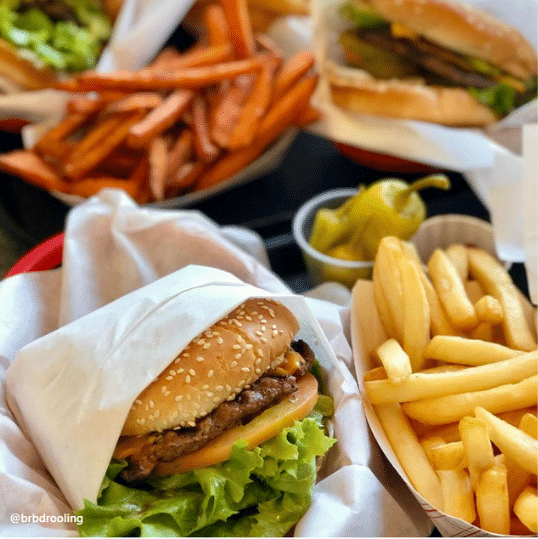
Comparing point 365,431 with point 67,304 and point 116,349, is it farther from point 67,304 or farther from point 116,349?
point 67,304

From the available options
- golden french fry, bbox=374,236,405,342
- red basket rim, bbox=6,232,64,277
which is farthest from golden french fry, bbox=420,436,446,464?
red basket rim, bbox=6,232,64,277

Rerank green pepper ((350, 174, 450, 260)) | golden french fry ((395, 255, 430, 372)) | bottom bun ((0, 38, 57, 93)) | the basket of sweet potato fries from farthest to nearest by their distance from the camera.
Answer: bottom bun ((0, 38, 57, 93))
the basket of sweet potato fries
green pepper ((350, 174, 450, 260))
golden french fry ((395, 255, 430, 372))

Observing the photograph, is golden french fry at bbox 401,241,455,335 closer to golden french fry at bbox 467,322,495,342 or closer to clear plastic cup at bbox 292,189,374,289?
golden french fry at bbox 467,322,495,342

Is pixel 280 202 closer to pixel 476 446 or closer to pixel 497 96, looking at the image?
pixel 497 96

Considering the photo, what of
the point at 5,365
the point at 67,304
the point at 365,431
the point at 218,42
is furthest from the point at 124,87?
the point at 365,431

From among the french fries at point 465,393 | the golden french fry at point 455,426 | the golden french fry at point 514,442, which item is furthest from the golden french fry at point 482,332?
the golden french fry at point 514,442

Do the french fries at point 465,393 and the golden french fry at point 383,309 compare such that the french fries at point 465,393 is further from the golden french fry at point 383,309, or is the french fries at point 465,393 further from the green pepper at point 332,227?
the green pepper at point 332,227
